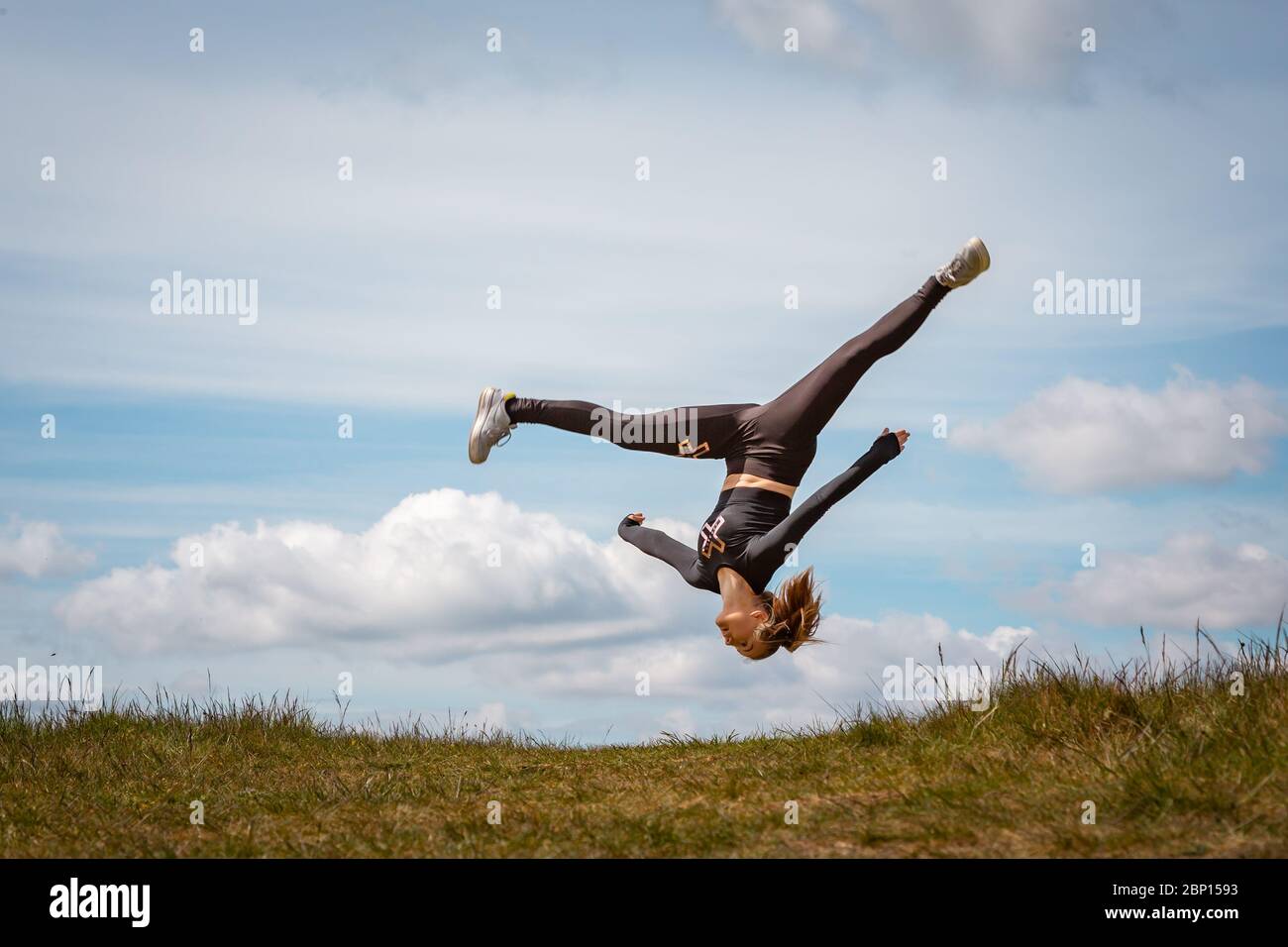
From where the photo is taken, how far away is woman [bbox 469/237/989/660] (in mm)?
9016

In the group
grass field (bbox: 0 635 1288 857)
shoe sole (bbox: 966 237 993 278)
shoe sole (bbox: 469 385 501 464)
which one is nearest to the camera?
grass field (bbox: 0 635 1288 857)

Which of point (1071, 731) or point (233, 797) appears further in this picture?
point (233, 797)

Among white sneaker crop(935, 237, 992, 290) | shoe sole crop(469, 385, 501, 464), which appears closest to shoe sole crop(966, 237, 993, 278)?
white sneaker crop(935, 237, 992, 290)

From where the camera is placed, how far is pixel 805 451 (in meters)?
9.58

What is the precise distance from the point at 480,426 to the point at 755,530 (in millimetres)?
2683

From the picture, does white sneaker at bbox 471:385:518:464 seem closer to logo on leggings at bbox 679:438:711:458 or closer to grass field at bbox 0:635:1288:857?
logo on leggings at bbox 679:438:711:458

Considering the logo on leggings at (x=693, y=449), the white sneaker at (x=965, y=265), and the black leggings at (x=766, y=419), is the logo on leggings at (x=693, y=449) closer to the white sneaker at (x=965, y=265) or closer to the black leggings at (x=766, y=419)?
the black leggings at (x=766, y=419)

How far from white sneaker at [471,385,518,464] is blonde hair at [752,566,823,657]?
2.80 m

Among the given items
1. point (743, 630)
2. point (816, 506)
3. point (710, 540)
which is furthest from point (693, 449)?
point (743, 630)

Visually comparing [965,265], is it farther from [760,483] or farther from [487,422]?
[487,422]

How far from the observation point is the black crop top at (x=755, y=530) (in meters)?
8.95
